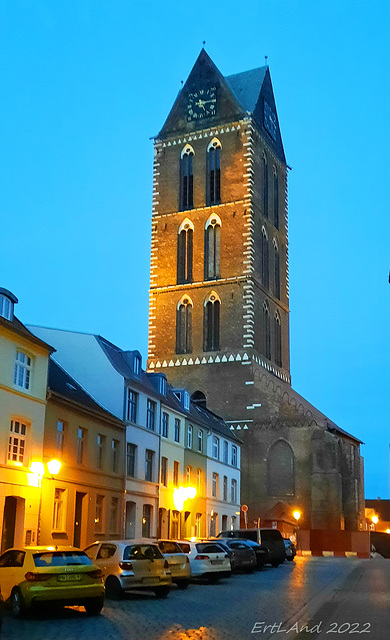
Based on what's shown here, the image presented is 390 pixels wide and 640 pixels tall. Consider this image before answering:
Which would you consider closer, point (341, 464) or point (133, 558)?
point (133, 558)

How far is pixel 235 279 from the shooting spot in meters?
67.5

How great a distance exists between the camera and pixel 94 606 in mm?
15883

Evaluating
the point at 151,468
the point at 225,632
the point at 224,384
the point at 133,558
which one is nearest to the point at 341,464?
the point at 224,384

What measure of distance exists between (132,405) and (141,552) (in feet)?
54.7

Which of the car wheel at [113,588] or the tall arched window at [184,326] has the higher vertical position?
the tall arched window at [184,326]

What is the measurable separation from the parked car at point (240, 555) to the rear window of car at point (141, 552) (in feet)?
33.0

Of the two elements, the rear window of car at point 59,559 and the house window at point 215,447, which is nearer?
the rear window of car at point 59,559

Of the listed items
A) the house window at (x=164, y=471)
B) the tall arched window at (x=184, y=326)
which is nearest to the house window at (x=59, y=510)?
the house window at (x=164, y=471)

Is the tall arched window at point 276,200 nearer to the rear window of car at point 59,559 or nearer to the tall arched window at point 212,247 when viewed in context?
the tall arched window at point 212,247

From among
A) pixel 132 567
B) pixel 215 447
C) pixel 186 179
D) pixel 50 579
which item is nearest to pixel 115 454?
pixel 132 567

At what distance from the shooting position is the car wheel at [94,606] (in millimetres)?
15727

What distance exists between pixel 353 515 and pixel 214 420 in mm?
16348

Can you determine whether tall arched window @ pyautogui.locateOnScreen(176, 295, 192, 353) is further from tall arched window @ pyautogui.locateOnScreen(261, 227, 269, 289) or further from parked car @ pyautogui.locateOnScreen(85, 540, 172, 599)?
parked car @ pyautogui.locateOnScreen(85, 540, 172, 599)

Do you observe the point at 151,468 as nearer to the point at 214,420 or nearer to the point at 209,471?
the point at 209,471
